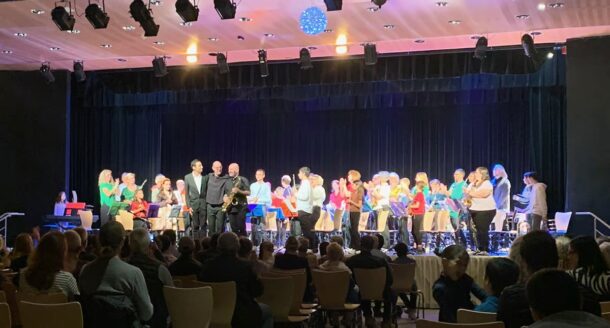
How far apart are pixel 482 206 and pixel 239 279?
6918mm

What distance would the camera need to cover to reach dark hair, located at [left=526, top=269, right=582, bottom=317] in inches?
104

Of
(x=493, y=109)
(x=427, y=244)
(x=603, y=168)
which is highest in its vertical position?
(x=493, y=109)

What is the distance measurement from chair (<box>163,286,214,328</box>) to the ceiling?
A: 683 centimetres

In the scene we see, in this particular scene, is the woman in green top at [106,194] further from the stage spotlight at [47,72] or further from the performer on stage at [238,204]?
the performer on stage at [238,204]

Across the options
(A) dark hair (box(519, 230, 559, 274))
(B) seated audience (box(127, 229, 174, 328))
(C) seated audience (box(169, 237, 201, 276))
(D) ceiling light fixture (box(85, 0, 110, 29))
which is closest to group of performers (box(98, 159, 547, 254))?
(D) ceiling light fixture (box(85, 0, 110, 29))

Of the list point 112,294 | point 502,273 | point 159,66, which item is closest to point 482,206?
point 159,66

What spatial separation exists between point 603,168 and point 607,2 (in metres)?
3.27

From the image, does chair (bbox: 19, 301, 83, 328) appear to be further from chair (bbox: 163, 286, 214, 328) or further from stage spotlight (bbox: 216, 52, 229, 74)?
stage spotlight (bbox: 216, 52, 229, 74)

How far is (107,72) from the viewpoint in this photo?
18.1m

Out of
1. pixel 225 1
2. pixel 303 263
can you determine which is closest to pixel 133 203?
pixel 225 1

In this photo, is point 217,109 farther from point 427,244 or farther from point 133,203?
point 427,244

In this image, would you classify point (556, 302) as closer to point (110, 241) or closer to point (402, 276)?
point (110, 241)

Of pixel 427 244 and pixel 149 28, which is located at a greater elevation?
pixel 149 28

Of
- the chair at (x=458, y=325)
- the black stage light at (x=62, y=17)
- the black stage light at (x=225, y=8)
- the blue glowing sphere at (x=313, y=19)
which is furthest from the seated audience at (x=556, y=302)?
the black stage light at (x=62, y=17)
